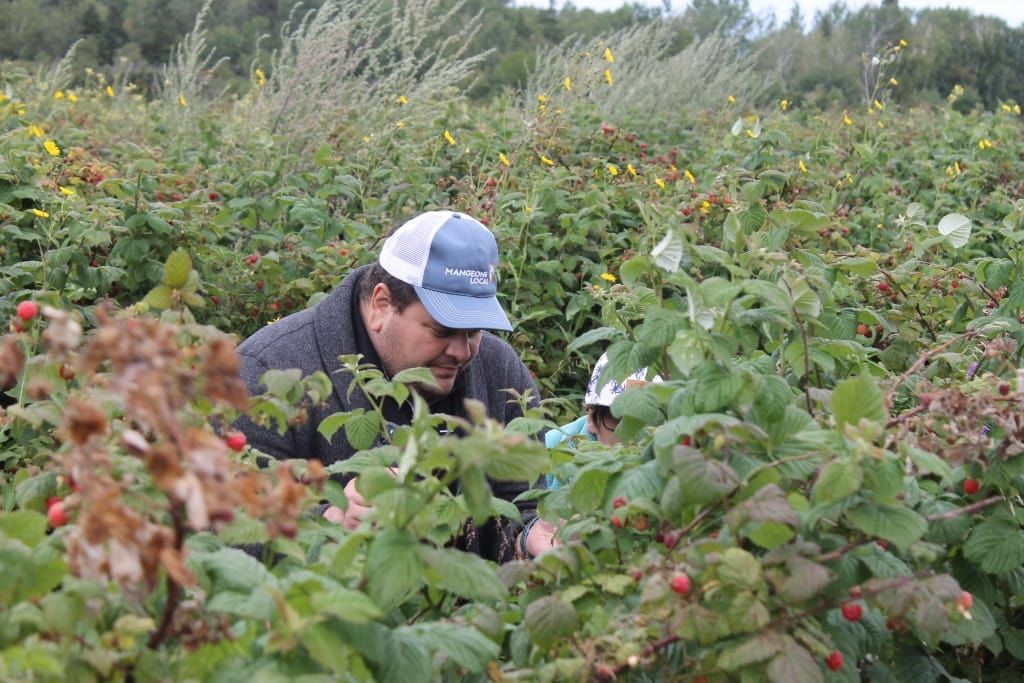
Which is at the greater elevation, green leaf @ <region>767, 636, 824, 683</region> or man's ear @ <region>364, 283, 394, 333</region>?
green leaf @ <region>767, 636, 824, 683</region>

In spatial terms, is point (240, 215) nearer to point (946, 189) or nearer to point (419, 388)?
point (419, 388)

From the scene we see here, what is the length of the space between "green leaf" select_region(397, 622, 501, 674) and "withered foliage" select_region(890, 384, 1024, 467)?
650 mm

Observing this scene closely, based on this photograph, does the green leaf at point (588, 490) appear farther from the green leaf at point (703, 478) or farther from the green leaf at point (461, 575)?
the green leaf at point (461, 575)

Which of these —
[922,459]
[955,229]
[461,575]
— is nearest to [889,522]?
[922,459]

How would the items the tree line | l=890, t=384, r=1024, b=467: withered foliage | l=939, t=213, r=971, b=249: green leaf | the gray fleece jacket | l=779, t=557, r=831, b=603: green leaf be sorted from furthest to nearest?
the tree line
the gray fleece jacket
l=939, t=213, r=971, b=249: green leaf
l=890, t=384, r=1024, b=467: withered foliage
l=779, t=557, r=831, b=603: green leaf

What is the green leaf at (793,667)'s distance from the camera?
4.76 ft

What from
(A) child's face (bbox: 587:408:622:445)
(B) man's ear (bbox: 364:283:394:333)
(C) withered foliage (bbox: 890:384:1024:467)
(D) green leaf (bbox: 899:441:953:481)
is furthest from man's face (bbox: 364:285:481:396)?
(D) green leaf (bbox: 899:441:953:481)

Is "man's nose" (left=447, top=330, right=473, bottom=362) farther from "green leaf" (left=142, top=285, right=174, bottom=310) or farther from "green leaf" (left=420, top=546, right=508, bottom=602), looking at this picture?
"green leaf" (left=420, top=546, right=508, bottom=602)

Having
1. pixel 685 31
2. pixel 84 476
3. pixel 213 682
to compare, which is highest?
pixel 84 476

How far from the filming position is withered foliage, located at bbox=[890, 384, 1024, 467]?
179 cm

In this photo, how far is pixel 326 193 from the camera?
4824mm

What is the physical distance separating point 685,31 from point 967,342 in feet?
51.3

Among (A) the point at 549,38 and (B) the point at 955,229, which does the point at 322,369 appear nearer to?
(B) the point at 955,229

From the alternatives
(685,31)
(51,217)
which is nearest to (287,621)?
(51,217)
